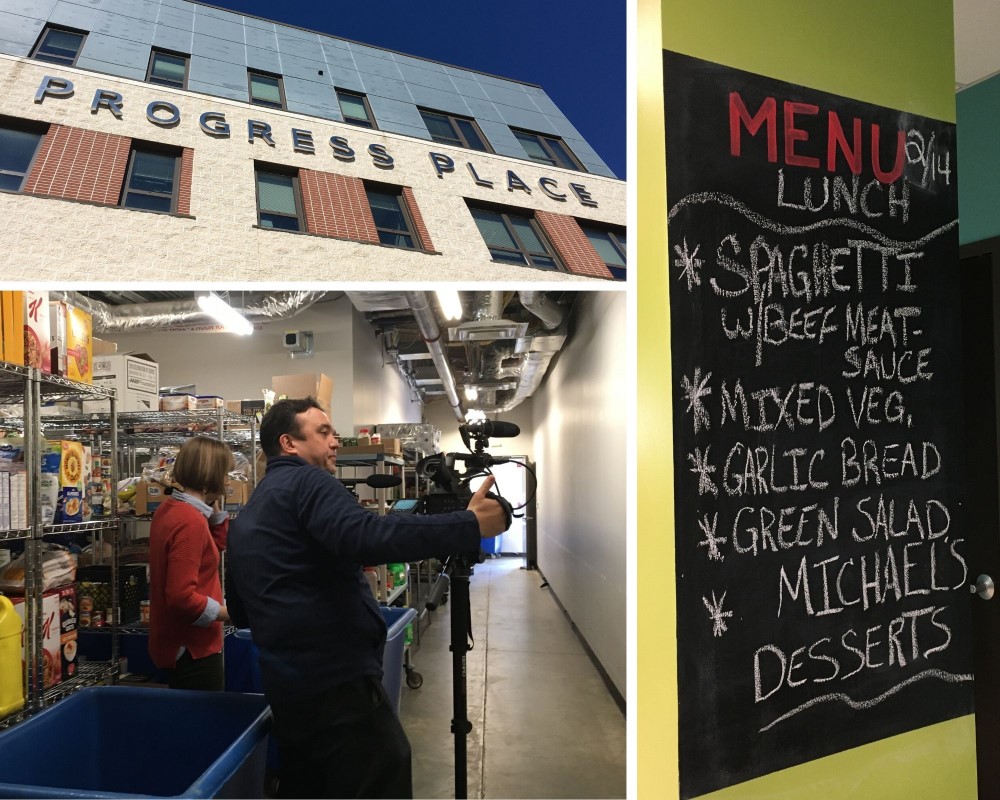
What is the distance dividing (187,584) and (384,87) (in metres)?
1.58

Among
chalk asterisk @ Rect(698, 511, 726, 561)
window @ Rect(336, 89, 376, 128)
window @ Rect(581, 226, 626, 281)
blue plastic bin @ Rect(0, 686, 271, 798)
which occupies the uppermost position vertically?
window @ Rect(336, 89, 376, 128)

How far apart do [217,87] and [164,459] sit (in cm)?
271

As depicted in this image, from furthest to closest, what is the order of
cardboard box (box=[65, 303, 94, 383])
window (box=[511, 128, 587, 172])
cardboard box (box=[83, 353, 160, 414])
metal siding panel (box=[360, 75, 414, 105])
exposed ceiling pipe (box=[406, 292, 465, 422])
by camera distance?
1. exposed ceiling pipe (box=[406, 292, 465, 422])
2. cardboard box (box=[83, 353, 160, 414])
3. cardboard box (box=[65, 303, 94, 383])
4. window (box=[511, 128, 587, 172])
5. metal siding panel (box=[360, 75, 414, 105])

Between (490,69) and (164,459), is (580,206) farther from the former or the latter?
(164,459)

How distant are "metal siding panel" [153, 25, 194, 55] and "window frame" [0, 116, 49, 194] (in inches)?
12.0

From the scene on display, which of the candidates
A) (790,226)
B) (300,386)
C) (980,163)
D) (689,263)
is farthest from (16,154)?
(300,386)

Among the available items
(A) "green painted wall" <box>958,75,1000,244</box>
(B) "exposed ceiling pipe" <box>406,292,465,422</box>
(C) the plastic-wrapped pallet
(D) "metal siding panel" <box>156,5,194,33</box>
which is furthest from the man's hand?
(C) the plastic-wrapped pallet

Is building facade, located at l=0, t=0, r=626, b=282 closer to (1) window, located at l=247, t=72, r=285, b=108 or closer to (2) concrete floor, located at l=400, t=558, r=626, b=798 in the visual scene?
(1) window, located at l=247, t=72, r=285, b=108

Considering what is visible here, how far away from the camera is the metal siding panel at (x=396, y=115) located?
4.92ft

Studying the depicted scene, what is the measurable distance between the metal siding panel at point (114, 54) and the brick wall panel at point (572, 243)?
0.93m

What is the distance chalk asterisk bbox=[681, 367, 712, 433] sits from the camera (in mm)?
1308

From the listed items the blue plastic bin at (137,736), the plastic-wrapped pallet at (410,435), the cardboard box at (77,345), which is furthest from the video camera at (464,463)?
the plastic-wrapped pallet at (410,435)

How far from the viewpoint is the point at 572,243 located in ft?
5.27

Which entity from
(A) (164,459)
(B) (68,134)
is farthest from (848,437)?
(A) (164,459)
